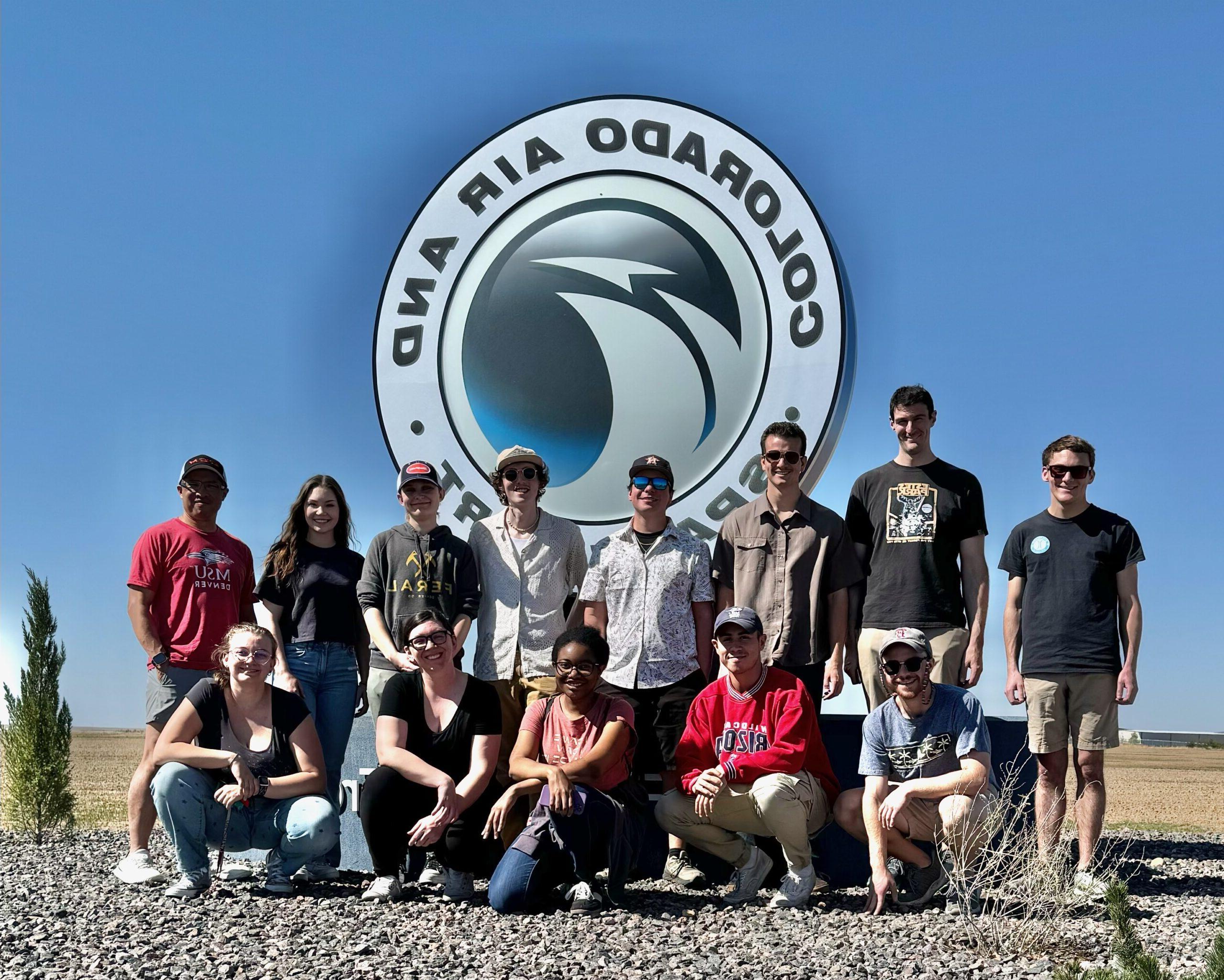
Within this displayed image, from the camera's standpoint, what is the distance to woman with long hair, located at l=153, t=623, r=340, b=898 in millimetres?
5758

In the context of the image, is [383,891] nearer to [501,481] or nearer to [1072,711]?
[501,481]

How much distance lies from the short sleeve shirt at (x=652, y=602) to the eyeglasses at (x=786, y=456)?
1.99ft

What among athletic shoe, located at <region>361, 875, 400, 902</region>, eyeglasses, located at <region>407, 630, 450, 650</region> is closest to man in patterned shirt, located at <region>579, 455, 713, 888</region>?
eyeglasses, located at <region>407, 630, 450, 650</region>

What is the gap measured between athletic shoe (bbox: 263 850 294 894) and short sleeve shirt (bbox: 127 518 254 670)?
125cm

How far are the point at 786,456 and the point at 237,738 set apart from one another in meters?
3.19

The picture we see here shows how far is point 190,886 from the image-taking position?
5816 mm

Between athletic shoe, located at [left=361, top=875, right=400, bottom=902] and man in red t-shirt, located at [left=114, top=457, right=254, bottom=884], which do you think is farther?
man in red t-shirt, located at [left=114, top=457, right=254, bottom=884]

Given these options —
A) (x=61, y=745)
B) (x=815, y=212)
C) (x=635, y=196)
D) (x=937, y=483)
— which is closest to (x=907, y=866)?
(x=937, y=483)

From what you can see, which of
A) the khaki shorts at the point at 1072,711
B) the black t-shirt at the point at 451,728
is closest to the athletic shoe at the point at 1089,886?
the khaki shorts at the point at 1072,711

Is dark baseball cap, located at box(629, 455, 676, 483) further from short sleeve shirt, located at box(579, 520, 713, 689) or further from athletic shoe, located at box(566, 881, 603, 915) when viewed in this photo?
athletic shoe, located at box(566, 881, 603, 915)

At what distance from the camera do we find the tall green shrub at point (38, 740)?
9.85m

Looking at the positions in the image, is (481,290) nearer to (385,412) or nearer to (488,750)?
(385,412)

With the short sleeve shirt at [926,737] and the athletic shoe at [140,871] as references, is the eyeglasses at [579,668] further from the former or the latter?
the athletic shoe at [140,871]

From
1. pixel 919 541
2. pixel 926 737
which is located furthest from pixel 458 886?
pixel 919 541
